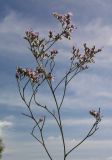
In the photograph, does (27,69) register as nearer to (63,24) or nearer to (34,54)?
(34,54)

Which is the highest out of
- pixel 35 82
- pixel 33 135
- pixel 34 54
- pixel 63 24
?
pixel 63 24

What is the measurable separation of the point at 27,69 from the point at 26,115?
2431mm

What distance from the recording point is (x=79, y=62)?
2025 cm

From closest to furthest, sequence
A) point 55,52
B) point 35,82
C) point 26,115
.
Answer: point 26,115, point 35,82, point 55,52

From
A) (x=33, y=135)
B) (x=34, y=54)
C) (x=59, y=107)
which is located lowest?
(x=33, y=135)

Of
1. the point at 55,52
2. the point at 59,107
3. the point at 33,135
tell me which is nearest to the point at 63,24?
the point at 55,52

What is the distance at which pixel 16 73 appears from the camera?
1930 centimetres

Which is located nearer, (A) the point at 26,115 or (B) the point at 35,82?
(A) the point at 26,115

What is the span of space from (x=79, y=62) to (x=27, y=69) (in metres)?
2.71

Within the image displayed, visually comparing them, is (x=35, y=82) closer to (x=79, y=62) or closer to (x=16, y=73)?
(x=16, y=73)

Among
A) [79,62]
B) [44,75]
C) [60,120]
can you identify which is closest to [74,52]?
[79,62]

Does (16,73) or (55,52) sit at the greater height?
(55,52)

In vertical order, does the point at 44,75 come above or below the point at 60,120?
above

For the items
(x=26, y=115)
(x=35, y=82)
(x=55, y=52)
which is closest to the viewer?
(x=26, y=115)
